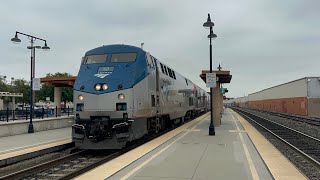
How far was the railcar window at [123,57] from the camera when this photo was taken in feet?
49.6

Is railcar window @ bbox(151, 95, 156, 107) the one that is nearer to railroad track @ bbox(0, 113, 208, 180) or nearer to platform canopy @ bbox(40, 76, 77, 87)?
railroad track @ bbox(0, 113, 208, 180)

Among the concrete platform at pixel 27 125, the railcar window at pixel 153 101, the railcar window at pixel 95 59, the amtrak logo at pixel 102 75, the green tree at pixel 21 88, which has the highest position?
the green tree at pixel 21 88

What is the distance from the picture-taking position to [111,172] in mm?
9289

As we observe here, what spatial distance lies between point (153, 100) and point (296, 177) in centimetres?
896

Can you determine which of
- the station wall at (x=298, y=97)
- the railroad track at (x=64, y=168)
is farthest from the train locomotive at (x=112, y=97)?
the station wall at (x=298, y=97)

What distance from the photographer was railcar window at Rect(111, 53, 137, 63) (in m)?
15.1

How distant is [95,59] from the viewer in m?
15.5

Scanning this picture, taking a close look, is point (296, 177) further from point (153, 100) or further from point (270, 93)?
point (270, 93)

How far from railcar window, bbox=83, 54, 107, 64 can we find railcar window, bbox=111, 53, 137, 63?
0.39m

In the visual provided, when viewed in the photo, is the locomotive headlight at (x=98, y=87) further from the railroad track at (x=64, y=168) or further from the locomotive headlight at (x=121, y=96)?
the railroad track at (x=64, y=168)

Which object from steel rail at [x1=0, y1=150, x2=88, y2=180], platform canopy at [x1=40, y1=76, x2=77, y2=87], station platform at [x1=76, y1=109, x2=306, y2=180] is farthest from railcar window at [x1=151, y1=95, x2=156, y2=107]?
platform canopy at [x1=40, y1=76, x2=77, y2=87]

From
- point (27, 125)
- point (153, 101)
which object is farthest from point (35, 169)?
point (27, 125)

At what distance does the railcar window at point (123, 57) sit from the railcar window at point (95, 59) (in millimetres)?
390

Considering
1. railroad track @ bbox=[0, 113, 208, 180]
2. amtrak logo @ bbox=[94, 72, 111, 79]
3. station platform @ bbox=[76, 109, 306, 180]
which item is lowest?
railroad track @ bbox=[0, 113, 208, 180]
